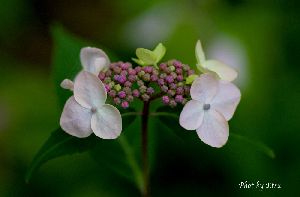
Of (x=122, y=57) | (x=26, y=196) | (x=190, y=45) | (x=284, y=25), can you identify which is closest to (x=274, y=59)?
(x=284, y=25)

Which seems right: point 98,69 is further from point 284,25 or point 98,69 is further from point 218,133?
point 284,25

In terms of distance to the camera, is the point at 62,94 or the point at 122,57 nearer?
the point at 62,94

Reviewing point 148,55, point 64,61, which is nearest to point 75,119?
point 148,55

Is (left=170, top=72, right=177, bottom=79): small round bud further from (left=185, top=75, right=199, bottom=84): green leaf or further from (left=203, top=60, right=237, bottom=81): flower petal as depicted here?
(left=203, top=60, right=237, bottom=81): flower petal

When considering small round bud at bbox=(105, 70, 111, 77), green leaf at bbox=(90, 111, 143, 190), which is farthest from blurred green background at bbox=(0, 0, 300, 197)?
small round bud at bbox=(105, 70, 111, 77)

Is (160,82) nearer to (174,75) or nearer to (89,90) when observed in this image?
(174,75)
